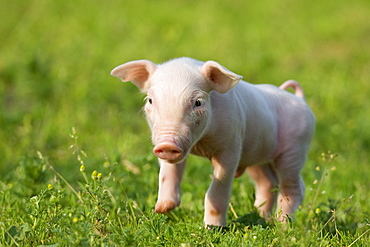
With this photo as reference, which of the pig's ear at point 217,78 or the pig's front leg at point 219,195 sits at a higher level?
the pig's ear at point 217,78

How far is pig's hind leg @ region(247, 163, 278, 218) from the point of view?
5.79 meters

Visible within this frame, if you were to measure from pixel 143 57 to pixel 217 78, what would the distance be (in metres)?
5.69

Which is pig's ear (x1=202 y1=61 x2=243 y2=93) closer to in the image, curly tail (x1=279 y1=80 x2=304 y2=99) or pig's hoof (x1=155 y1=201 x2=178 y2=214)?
pig's hoof (x1=155 y1=201 x2=178 y2=214)

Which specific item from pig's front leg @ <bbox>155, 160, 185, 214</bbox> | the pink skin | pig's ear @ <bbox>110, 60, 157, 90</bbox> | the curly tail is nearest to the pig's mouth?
the pink skin

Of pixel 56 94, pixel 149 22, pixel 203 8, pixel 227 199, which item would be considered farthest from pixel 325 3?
pixel 227 199

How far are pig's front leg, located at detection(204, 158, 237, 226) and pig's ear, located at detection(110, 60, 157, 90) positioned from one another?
0.77m

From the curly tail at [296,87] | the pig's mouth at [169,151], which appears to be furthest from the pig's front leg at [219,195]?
the curly tail at [296,87]

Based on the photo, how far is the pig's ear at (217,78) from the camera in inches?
170

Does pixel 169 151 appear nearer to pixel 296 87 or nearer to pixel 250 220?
pixel 250 220

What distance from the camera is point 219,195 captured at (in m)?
4.54

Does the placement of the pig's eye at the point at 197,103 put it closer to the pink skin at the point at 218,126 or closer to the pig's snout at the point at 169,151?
the pink skin at the point at 218,126

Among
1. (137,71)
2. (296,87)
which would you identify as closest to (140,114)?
(296,87)

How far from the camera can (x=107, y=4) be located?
1355 cm

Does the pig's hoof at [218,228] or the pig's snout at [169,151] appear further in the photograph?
the pig's hoof at [218,228]
